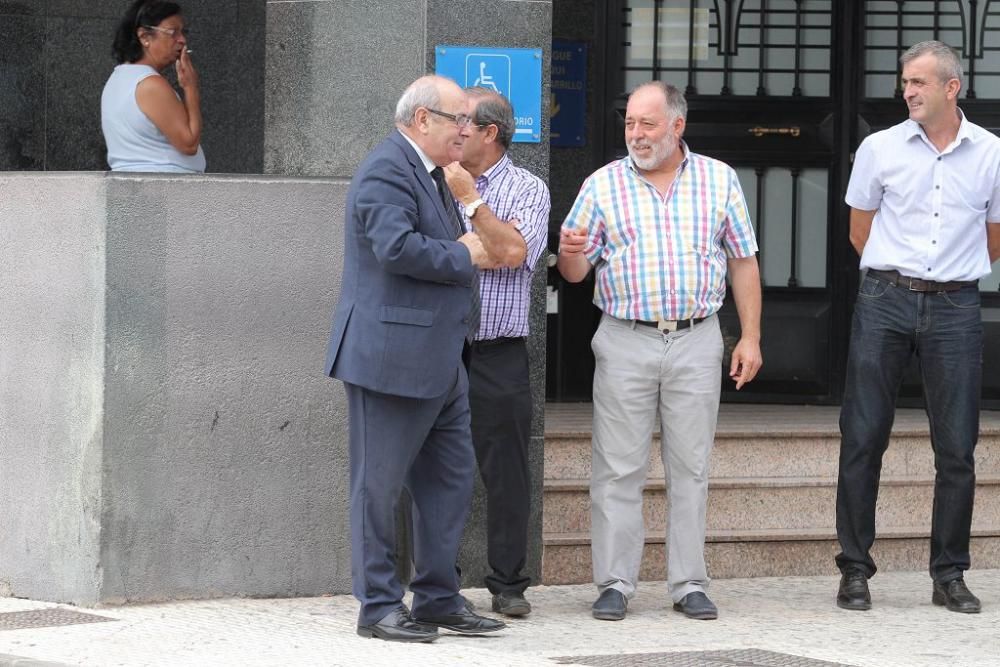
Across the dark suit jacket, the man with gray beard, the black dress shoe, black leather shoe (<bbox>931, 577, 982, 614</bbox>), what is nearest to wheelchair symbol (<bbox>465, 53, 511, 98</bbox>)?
the man with gray beard

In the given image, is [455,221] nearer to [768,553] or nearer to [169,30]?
[169,30]

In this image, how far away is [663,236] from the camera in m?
6.52

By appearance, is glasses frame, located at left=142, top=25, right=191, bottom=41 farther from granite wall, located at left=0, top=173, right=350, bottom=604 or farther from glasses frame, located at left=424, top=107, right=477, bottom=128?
glasses frame, located at left=424, top=107, right=477, bottom=128

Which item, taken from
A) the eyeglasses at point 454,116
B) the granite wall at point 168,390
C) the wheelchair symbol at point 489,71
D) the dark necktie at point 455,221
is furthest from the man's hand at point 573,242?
the granite wall at point 168,390

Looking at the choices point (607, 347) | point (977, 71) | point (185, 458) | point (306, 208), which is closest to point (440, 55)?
point (306, 208)

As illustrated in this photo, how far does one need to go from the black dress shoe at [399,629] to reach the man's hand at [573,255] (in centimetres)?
135

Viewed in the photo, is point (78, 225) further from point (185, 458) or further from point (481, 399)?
point (481, 399)

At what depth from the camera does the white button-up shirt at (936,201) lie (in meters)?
6.69

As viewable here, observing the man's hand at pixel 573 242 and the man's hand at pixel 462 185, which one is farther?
the man's hand at pixel 573 242

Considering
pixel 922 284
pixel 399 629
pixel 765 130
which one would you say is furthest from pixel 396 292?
pixel 765 130

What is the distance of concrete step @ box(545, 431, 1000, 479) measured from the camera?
7.71 meters

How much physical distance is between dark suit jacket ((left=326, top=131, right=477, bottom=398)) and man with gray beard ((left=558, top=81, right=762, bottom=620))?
746mm

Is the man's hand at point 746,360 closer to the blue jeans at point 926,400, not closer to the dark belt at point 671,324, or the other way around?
the dark belt at point 671,324

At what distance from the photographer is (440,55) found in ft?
22.7
